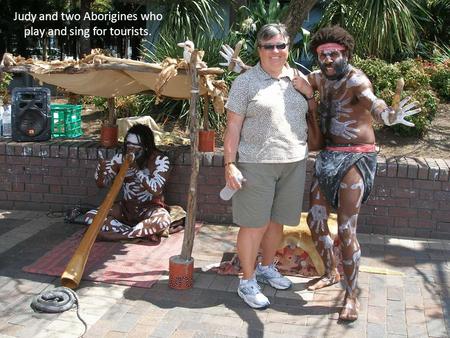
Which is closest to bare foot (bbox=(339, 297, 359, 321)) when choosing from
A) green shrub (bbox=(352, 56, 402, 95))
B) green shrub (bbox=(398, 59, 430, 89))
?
green shrub (bbox=(352, 56, 402, 95))

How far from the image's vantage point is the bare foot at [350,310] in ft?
10.9

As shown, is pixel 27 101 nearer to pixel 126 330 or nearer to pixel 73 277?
pixel 73 277

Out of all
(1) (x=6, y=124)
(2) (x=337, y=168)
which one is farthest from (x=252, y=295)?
(1) (x=6, y=124)

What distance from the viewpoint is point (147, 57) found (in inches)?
286

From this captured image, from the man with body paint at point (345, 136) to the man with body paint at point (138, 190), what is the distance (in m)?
1.77

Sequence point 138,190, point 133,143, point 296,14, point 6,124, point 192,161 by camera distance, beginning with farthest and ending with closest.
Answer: point 6,124
point 296,14
point 138,190
point 133,143
point 192,161

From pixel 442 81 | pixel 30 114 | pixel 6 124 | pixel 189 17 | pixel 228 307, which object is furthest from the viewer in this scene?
pixel 189 17

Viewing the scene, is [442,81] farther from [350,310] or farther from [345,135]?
[350,310]

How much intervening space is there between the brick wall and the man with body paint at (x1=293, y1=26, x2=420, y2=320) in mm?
1551

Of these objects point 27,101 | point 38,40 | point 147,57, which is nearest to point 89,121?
point 147,57

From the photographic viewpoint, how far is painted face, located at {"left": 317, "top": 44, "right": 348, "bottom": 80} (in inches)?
131

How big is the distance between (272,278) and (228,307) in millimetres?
456

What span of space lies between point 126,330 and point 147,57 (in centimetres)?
476

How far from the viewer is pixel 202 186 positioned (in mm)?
5254
